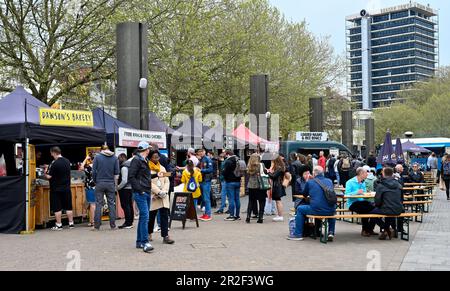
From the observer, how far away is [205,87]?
29266 mm

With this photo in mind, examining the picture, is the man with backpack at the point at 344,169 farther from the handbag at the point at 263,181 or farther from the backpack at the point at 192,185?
the backpack at the point at 192,185

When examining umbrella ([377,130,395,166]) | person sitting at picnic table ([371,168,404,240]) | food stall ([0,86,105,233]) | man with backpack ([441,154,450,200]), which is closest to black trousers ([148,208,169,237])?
food stall ([0,86,105,233])

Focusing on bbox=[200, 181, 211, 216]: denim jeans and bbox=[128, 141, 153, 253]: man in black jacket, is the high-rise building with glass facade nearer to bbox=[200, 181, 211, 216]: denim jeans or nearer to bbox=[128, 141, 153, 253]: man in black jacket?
bbox=[200, 181, 211, 216]: denim jeans

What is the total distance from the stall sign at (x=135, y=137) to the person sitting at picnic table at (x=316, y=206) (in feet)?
18.3

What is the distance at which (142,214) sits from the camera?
30.2 feet

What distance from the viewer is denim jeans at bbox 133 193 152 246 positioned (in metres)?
9.21

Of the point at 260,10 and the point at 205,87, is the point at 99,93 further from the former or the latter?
the point at 260,10

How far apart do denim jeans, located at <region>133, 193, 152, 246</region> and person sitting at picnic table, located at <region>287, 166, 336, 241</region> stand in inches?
113

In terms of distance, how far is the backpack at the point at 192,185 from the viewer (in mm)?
13046

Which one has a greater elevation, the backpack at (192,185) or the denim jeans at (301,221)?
the backpack at (192,185)

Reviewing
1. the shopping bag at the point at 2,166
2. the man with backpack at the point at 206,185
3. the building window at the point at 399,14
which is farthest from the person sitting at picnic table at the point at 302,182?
the building window at the point at 399,14

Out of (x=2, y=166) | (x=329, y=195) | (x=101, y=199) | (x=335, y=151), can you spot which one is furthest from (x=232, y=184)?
(x=335, y=151)

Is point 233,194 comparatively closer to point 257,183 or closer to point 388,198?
point 257,183
